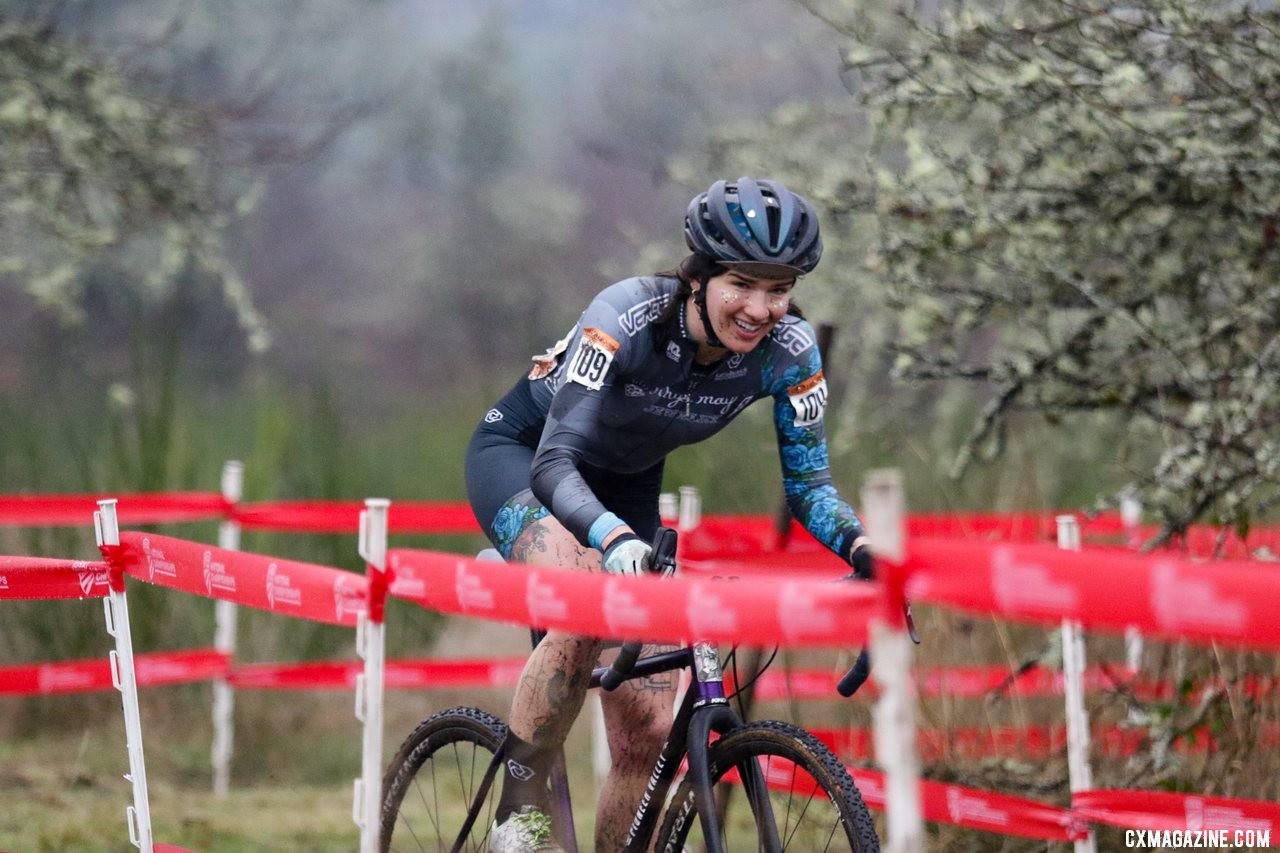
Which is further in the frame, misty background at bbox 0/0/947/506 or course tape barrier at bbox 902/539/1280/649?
misty background at bbox 0/0/947/506

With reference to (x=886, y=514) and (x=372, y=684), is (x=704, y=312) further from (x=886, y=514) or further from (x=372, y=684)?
(x=886, y=514)

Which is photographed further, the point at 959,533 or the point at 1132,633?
the point at 959,533

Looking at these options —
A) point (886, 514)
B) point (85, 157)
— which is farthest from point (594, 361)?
point (85, 157)

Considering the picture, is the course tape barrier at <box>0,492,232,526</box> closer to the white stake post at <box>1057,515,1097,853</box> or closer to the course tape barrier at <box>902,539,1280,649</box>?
the white stake post at <box>1057,515,1097,853</box>

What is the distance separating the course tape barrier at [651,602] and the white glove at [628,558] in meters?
0.25

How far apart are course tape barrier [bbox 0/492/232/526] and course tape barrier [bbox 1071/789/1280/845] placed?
15.0 feet

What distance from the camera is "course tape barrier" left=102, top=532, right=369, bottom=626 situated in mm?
3941

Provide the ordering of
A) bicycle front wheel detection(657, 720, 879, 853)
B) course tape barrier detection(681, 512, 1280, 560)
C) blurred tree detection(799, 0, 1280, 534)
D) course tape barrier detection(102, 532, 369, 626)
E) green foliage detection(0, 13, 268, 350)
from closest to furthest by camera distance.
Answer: bicycle front wheel detection(657, 720, 879, 853), course tape barrier detection(102, 532, 369, 626), blurred tree detection(799, 0, 1280, 534), course tape barrier detection(681, 512, 1280, 560), green foliage detection(0, 13, 268, 350)

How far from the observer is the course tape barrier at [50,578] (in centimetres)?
456

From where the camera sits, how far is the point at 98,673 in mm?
7484

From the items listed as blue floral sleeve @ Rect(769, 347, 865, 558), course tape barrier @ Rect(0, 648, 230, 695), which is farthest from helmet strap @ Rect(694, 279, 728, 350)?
course tape barrier @ Rect(0, 648, 230, 695)

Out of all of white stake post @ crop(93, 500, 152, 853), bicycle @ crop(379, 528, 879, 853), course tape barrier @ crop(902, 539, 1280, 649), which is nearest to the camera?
course tape barrier @ crop(902, 539, 1280, 649)

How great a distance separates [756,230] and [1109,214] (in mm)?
2920

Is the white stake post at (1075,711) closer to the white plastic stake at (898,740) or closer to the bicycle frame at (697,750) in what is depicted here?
the bicycle frame at (697,750)
